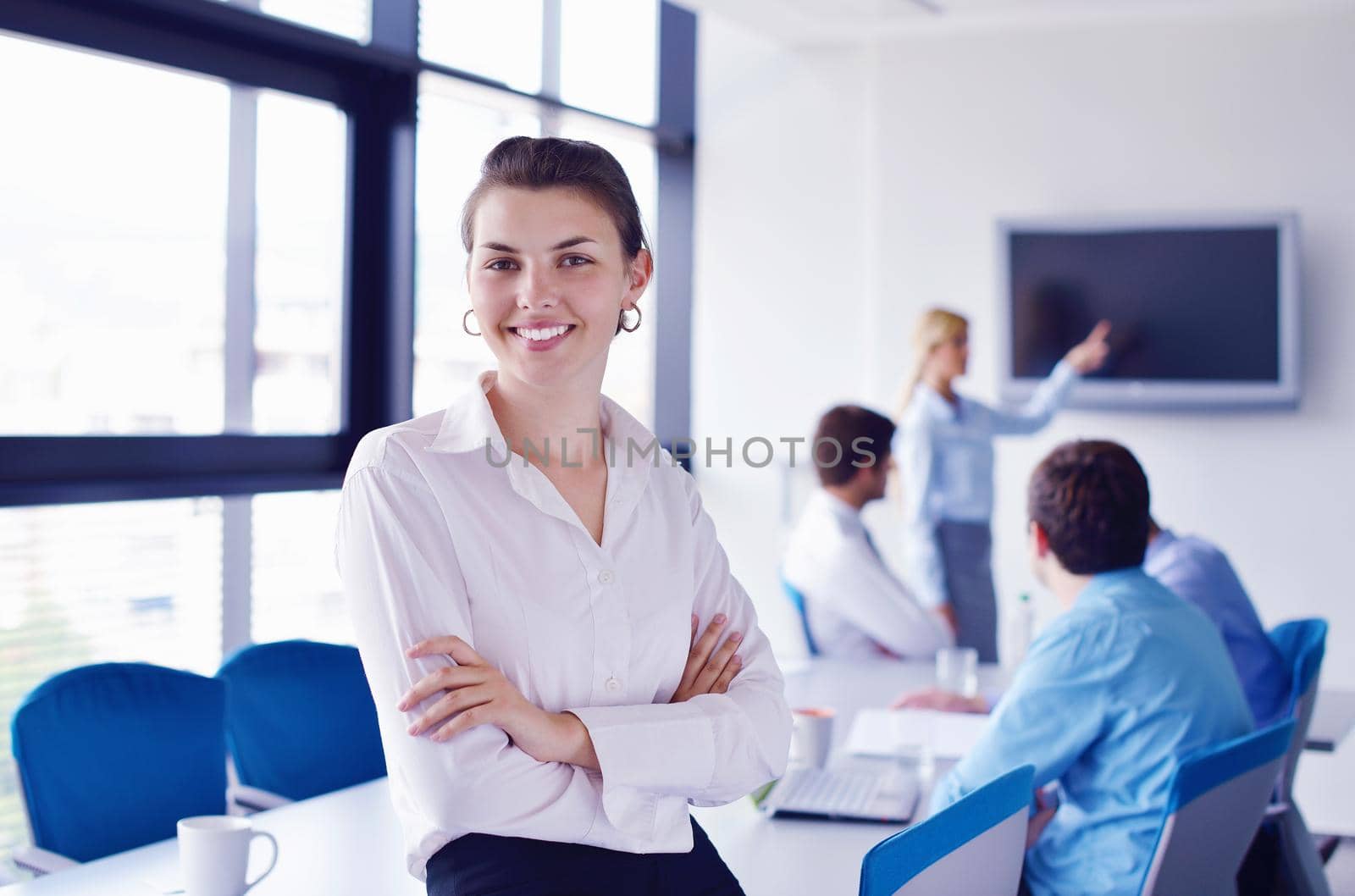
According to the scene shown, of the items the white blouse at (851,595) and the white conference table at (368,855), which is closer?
A: the white conference table at (368,855)

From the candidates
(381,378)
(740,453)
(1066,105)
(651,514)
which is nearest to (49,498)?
(381,378)

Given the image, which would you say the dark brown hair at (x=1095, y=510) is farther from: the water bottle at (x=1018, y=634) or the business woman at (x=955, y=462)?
the business woman at (x=955, y=462)

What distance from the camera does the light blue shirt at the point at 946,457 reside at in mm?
5074

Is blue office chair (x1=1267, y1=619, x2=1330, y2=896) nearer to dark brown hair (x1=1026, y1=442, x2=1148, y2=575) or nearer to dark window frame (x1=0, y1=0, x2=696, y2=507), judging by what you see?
dark brown hair (x1=1026, y1=442, x2=1148, y2=575)

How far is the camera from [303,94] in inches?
158

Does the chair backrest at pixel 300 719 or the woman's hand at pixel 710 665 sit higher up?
the woman's hand at pixel 710 665

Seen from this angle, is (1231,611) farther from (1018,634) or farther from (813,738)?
(813,738)

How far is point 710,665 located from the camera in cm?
162

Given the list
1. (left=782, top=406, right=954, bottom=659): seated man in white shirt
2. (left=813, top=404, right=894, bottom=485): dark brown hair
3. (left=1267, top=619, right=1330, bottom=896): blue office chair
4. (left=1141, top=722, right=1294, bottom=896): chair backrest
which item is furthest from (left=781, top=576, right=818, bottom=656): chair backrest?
(left=1141, top=722, right=1294, bottom=896): chair backrest

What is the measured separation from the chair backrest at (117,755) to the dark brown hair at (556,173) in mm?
1266

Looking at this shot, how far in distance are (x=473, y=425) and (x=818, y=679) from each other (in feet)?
5.72

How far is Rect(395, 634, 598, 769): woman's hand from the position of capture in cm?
134

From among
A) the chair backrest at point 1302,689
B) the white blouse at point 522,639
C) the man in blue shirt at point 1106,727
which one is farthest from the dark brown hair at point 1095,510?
the white blouse at point 522,639

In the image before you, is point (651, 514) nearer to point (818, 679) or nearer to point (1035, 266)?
point (818, 679)
